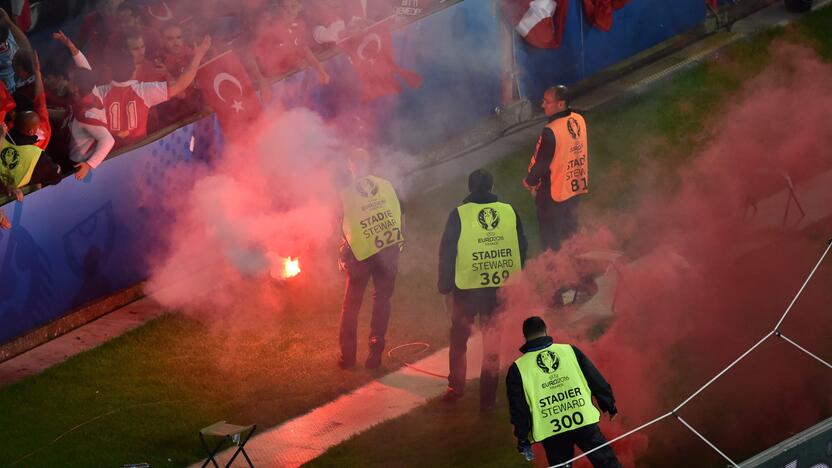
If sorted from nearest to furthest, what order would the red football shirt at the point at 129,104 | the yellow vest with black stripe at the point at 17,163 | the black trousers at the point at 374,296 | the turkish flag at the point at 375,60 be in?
the black trousers at the point at 374,296, the yellow vest with black stripe at the point at 17,163, the red football shirt at the point at 129,104, the turkish flag at the point at 375,60

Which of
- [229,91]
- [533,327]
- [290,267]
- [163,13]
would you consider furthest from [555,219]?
[163,13]

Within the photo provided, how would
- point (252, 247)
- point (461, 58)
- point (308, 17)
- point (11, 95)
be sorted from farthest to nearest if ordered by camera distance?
1. point (461, 58)
2. point (308, 17)
3. point (252, 247)
4. point (11, 95)

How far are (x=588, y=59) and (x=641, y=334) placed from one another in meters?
6.63

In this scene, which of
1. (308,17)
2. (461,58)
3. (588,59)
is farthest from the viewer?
(588,59)

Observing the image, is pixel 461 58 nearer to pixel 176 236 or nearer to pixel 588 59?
pixel 588 59

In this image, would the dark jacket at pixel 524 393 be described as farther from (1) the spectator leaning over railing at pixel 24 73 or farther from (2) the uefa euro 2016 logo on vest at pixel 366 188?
(1) the spectator leaning over railing at pixel 24 73

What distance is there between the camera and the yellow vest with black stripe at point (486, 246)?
10.7 meters

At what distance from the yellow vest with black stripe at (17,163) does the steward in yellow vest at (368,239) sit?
3.35 m

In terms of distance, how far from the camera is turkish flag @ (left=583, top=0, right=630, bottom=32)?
17438mm

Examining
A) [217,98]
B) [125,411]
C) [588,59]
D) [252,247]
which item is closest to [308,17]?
[217,98]

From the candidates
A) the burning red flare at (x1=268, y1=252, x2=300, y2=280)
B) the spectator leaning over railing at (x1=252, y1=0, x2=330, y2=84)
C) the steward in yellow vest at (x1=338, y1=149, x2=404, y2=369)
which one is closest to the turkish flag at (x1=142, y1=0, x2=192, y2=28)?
the spectator leaning over railing at (x1=252, y1=0, x2=330, y2=84)

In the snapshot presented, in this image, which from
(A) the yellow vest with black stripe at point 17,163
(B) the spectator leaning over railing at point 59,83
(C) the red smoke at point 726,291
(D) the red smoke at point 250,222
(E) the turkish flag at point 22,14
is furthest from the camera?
(D) the red smoke at point 250,222

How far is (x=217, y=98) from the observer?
14.3m

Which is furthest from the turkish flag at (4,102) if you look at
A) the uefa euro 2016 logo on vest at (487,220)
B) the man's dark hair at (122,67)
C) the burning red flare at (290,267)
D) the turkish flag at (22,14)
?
the uefa euro 2016 logo on vest at (487,220)
